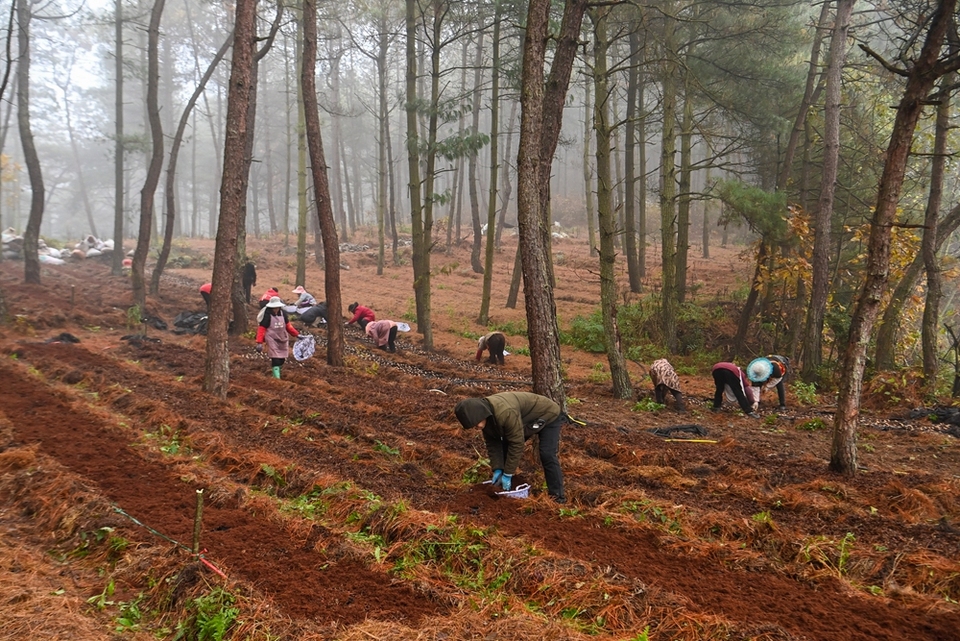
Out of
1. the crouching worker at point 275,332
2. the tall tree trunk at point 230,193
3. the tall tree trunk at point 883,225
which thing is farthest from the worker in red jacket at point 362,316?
the tall tree trunk at point 883,225

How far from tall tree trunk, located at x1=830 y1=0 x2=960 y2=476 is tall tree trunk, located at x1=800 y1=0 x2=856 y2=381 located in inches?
236

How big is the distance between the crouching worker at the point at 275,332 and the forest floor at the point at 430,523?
1.07 meters

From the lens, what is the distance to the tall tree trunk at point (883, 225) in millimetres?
6508

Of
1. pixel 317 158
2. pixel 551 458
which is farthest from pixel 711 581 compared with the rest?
pixel 317 158

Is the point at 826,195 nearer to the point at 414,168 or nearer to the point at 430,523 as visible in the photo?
the point at 414,168

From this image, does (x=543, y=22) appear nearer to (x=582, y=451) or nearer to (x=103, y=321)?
(x=582, y=451)

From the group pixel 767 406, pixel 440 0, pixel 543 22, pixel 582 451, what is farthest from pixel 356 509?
pixel 440 0

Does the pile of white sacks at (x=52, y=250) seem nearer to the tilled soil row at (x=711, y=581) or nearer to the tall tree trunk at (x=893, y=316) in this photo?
the tilled soil row at (x=711, y=581)

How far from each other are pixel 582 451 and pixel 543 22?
561 cm

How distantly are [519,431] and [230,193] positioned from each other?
22.2 ft

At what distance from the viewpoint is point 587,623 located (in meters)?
4.32

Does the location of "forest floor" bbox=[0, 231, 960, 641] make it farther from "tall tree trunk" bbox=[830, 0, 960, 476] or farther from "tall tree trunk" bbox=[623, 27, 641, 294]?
"tall tree trunk" bbox=[623, 27, 641, 294]

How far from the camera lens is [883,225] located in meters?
6.78

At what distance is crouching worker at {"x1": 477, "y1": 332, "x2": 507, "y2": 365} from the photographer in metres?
14.5
